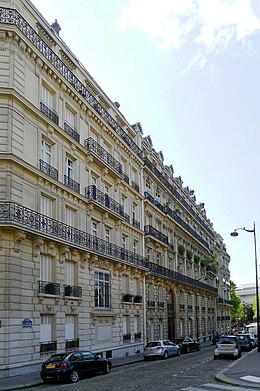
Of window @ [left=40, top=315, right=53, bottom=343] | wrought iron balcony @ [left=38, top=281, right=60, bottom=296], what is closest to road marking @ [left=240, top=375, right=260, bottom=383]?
window @ [left=40, top=315, right=53, bottom=343]

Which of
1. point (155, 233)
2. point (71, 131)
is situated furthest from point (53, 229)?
point (155, 233)

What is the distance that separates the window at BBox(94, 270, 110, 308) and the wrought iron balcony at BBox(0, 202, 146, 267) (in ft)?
4.50

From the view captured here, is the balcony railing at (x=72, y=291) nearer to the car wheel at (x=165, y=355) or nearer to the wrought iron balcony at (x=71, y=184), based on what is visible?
the wrought iron balcony at (x=71, y=184)

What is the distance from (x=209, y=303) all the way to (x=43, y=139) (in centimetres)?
5118

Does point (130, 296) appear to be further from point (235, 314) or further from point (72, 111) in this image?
point (235, 314)

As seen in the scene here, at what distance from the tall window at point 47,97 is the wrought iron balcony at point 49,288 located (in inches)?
376

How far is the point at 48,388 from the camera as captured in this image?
59.6 feet

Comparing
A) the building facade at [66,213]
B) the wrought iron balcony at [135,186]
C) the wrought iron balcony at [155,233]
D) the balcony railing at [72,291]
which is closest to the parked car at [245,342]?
the building facade at [66,213]

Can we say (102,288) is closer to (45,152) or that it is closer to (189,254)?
(45,152)

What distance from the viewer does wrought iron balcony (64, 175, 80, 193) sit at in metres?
28.6

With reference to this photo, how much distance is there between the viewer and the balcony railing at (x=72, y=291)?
27016 millimetres

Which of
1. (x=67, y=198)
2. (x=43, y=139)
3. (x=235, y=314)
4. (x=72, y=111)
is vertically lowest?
(x=235, y=314)

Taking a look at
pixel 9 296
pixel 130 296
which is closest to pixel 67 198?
pixel 9 296

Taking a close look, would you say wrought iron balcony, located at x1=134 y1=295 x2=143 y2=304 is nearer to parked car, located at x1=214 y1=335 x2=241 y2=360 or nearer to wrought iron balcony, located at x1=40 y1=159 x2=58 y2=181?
parked car, located at x1=214 y1=335 x2=241 y2=360
